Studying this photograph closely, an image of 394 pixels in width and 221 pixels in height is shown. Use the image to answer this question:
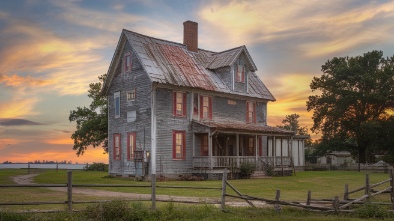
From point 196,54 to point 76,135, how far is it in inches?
755

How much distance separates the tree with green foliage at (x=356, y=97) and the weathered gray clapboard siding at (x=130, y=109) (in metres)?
28.5

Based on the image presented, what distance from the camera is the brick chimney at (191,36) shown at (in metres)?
39.7

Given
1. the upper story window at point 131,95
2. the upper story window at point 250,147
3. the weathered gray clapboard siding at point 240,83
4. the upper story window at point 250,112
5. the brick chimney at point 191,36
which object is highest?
the brick chimney at point 191,36

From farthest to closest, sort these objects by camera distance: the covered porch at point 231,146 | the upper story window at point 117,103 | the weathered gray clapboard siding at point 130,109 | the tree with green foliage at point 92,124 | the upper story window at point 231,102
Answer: the tree with green foliage at point 92,124
the upper story window at point 231,102
the upper story window at point 117,103
the covered porch at point 231,146
the weathered gray clapboard siding at point 130,109

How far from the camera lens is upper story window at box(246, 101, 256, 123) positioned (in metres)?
40.0

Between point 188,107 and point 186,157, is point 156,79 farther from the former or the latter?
point 186,157

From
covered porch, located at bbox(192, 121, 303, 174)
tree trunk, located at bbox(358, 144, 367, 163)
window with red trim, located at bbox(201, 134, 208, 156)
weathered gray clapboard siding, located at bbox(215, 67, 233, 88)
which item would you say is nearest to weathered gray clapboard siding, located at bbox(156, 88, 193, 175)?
covered porch, located at bbox(192, 121, 303, 174)

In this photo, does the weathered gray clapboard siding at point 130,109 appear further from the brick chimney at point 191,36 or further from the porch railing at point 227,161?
the brick chimney at point 191,36

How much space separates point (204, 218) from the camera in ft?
46.0

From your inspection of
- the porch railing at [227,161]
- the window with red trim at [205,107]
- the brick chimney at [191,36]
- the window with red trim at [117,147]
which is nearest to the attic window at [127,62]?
the window with red trim at [117,147]

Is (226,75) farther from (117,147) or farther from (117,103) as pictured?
(117,147)

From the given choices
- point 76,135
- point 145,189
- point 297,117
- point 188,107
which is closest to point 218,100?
point 188,107

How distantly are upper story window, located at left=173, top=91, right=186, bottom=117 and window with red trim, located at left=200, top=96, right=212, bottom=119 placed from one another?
6.00ft

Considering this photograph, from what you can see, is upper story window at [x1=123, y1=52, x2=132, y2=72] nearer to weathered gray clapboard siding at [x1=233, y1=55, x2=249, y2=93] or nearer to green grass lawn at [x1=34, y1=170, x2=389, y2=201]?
green grass lawn at [x1=34, y1=170, x2=389, y2=201]
